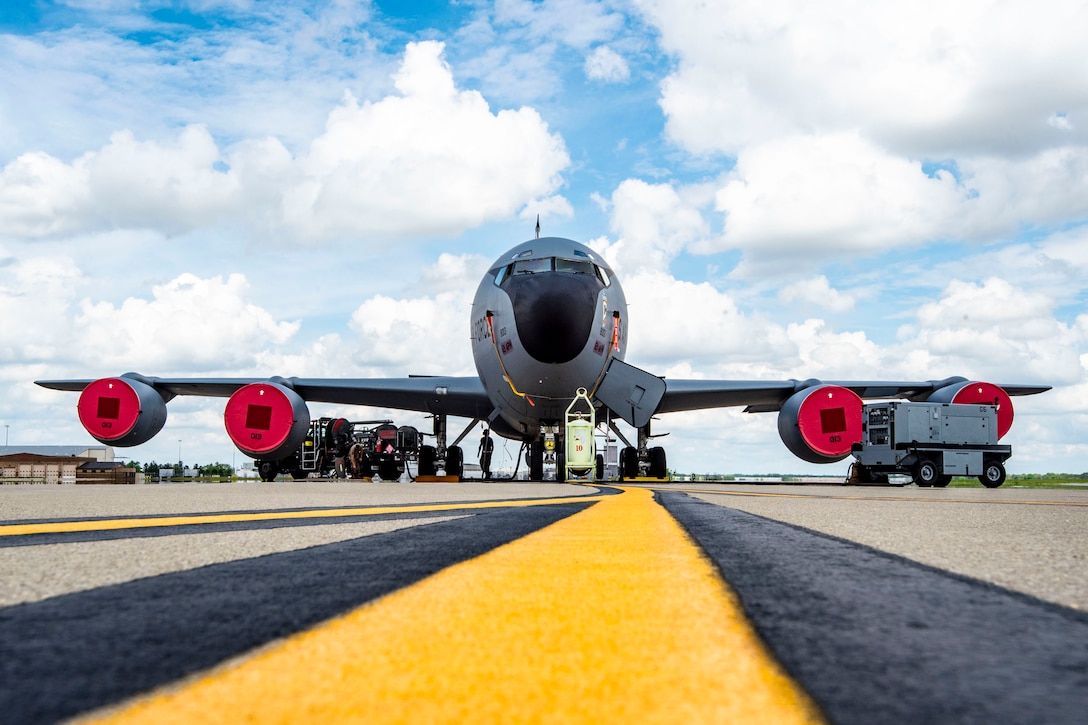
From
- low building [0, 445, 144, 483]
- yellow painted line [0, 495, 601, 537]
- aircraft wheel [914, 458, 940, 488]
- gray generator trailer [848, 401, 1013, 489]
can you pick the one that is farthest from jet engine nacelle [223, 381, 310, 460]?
low building [0, 445, 144, 483]

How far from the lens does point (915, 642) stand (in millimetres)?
1180

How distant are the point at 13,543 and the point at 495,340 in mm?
11255

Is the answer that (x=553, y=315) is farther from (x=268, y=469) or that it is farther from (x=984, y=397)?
(x=268, y=469)

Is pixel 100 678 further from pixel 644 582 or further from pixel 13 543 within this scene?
pixel 13 543

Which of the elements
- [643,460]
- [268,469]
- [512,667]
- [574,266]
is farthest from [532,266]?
A: [512,667]

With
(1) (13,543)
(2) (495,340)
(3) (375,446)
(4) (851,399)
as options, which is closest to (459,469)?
(3) (375,446)

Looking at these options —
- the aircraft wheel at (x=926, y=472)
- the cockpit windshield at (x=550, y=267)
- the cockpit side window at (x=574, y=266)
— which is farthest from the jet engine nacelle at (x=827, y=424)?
the cockpit side window at (x=574, y=266)

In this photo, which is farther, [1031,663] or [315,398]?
[315,398]

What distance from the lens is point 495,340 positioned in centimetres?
1411

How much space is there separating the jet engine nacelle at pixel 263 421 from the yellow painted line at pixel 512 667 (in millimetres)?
13887

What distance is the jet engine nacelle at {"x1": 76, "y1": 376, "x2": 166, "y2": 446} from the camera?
15.7 meters

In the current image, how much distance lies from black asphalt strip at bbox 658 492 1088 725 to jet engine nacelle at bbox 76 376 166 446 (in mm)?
16001

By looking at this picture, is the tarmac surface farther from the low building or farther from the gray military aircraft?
the low building

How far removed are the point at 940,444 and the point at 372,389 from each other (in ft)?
37.1
